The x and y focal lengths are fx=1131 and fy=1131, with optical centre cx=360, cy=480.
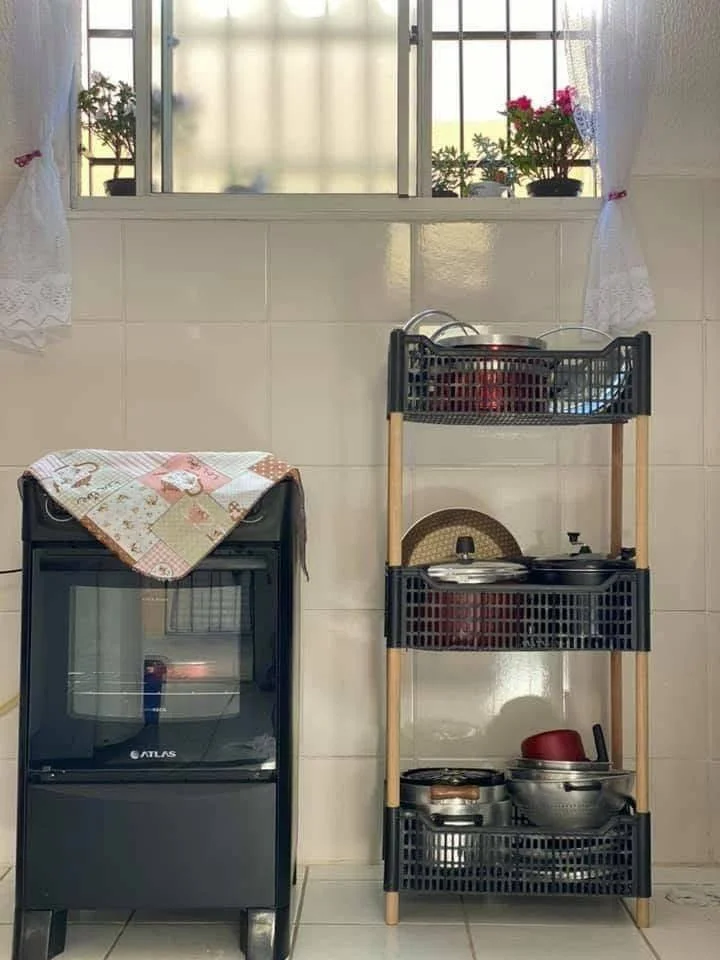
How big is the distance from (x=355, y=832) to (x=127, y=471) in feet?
3.28

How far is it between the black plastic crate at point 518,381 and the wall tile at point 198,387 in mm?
509

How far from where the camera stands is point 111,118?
2.57m

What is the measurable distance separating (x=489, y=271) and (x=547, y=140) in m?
0.34

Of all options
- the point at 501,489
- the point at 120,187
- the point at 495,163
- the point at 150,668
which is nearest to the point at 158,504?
the point at 150,668

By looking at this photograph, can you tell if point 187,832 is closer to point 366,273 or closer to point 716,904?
point 716,904

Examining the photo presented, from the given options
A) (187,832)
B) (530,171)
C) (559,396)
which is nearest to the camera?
(187,832)

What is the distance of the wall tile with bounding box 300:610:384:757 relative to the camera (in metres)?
2.44

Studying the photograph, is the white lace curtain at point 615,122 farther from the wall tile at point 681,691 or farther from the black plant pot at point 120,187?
the black plant pot at point 120,187

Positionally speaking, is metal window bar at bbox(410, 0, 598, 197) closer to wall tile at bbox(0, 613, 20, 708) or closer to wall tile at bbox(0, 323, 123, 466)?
wall tile at bbox(0, 323, 123, 466)

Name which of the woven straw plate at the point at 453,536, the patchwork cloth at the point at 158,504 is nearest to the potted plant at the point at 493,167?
the woven straw plate at the point at 453,536

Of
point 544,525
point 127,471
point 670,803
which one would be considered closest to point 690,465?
point 544,525

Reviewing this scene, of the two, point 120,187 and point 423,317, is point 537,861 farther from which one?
point 120,187

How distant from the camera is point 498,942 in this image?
6.48 feet

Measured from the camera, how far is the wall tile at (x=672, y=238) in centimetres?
246
